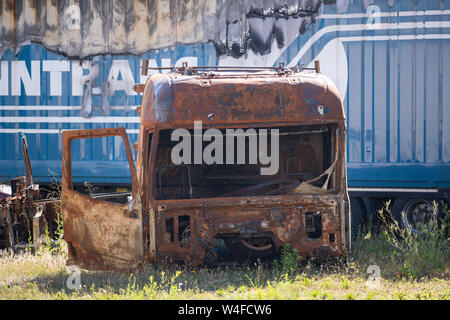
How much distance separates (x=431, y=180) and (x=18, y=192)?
5414 mm

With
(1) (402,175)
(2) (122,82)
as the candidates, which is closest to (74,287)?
(2) (122,82)

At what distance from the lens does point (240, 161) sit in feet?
22.0

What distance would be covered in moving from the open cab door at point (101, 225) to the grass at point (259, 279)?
Answer: 161mm

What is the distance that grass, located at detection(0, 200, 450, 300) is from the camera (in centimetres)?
474

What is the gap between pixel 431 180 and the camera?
24.3 ft

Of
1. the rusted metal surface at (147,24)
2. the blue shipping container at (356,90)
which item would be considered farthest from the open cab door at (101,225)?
the rusted metal surface at (147,24)

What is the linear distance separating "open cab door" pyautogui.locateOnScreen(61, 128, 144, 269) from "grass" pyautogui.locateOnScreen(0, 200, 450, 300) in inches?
6.4

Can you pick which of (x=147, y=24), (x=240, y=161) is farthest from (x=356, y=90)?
(x=147, y=24)

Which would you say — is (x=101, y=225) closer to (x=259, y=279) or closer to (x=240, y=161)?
(x=259, y=279)

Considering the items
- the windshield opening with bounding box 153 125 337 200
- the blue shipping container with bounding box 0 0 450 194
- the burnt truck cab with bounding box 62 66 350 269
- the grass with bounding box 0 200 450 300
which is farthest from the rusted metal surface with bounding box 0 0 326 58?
the grass with bounding box 0 200 450 300

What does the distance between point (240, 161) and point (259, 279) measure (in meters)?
1.83

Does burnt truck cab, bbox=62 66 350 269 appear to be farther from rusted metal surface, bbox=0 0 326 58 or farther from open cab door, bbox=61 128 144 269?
rusted metal surface, bbox=0 0 326 58

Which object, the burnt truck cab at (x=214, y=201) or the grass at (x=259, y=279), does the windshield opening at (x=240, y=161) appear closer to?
the burnt truck cab at (x=214, y=201)

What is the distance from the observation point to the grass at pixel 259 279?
4742mm
